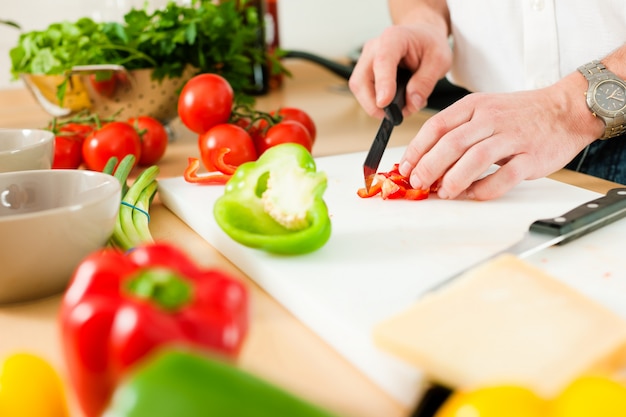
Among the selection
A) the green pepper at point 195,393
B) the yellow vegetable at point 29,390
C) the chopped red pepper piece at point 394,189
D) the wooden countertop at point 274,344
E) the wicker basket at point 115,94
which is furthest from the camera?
the wicker basket at point 115,94

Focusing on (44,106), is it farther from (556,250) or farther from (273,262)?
(556,250)

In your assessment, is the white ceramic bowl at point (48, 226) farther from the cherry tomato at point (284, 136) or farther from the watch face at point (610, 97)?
the watch face at point (610, 97)

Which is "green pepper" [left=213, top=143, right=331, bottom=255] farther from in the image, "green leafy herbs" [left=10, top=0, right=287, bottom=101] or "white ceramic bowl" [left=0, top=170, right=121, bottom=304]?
"green leafy herbs" [left=10, top=0, right=287, bottom=101]

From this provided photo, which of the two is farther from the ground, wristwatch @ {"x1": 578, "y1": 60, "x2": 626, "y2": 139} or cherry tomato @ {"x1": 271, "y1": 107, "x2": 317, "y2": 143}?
wristwatch @ {"x1": 578, "y1": 60, "x2": 626, "y2": 139}

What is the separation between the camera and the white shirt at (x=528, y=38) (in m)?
1.36

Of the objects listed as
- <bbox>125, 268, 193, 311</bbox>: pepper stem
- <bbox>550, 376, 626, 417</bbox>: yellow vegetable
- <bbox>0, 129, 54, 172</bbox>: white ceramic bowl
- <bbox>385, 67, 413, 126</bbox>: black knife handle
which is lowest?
<bbox>385, 67, 413, 126</bbox>: black knife handle

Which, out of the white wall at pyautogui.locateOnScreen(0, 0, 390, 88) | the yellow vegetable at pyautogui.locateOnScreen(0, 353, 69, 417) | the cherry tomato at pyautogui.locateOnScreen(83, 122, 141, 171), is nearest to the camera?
the yellow vegetable at pyautogui.locateOnScreen(0, 353, 69, 417)

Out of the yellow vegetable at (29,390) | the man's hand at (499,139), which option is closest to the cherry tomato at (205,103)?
the man's hand at (499,139)

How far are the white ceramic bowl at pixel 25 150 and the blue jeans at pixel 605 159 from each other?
106 cm

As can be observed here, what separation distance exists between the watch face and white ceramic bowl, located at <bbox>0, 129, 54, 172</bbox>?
35.8 inches

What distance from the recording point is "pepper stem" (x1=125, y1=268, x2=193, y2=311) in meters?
0.47

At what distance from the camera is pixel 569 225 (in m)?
0.89

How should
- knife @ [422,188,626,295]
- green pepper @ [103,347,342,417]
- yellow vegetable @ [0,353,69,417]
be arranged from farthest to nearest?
1. knife @ [422,188,626,295]
2. yellow vegetable @ [0,353,69,417]
3. green pepper @ [103,347,342,417]

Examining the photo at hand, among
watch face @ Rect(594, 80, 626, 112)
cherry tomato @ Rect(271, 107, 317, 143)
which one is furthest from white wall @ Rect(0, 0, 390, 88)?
watch face @ Rect(594, 80, 626, 112)
